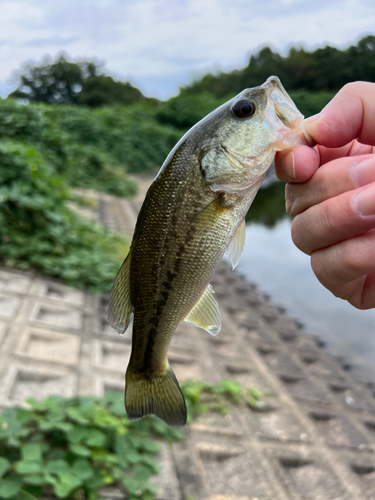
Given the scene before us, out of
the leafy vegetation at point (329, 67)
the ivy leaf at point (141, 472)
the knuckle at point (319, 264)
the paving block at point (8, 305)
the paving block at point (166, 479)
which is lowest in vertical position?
the paving block at point (166, 479)

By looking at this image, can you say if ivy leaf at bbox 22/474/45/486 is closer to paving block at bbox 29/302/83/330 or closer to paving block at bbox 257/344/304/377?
paving block at bbox 29/302/83/330

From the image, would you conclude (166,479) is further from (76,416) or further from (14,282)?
(14,282)

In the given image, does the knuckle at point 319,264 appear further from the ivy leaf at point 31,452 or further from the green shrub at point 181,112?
the green shrub at point 181,112

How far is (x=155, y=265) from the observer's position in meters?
→ 1.24

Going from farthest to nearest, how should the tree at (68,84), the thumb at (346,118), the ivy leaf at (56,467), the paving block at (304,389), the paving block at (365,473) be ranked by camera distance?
1. the tree at (68,84)
2. the paving block at (304,389)
3. the paving block at (365,473)
4. the ivy leaf at (56,467)
5. the thumb at (346,118)

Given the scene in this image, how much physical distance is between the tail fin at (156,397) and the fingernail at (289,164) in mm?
697

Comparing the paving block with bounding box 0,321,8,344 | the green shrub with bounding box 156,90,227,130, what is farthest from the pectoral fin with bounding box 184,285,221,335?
the green shrub with bounding box 156,90,227,130

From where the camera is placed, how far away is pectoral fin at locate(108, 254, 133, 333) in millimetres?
1235

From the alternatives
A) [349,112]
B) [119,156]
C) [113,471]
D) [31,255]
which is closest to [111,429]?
[113,471]

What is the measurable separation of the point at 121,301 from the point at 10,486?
1469mm

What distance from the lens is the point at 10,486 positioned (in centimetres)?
210

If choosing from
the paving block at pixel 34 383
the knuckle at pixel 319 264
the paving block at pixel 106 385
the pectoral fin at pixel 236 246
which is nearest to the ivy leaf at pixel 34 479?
the paving block at pixel 34 383

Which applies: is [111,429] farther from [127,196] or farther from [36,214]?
[127,196]

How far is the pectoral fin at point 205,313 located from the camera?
1342 mm
